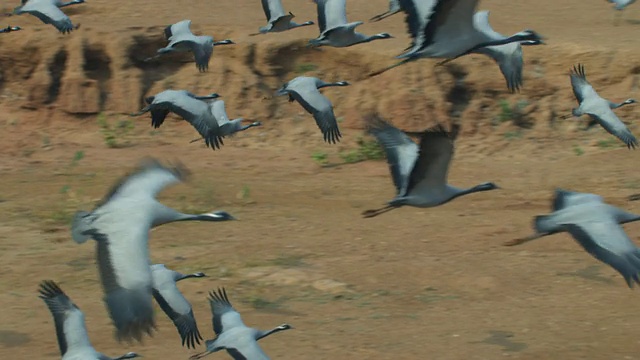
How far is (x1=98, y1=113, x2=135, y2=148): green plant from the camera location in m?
15.3

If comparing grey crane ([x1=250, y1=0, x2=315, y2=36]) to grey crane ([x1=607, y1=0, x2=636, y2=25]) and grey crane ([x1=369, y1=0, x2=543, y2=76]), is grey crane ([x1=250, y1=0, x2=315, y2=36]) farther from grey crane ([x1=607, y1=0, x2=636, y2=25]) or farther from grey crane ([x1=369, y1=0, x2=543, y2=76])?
grey crane ([x1=607, y1=0, x2=636, y2=25])

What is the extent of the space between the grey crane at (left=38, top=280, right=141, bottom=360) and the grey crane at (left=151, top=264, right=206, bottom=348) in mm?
465

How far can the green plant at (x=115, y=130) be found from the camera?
50.1ft

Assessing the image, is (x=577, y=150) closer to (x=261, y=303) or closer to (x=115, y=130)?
(x=115, y=130)

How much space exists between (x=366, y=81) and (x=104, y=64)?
124 inches

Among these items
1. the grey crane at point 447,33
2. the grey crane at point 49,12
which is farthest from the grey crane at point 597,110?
the grey crane at point 49,12

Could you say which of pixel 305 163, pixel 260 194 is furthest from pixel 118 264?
pixel 305 163

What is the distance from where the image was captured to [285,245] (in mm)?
10812

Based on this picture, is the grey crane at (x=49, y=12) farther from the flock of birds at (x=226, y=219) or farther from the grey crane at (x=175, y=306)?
the grey crane at (x=175, y=306)

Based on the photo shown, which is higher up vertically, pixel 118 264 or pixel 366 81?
pixel 118 264

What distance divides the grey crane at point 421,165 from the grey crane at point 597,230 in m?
0.71

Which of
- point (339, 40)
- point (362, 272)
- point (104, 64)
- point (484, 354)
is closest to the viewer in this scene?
point (484, 354)

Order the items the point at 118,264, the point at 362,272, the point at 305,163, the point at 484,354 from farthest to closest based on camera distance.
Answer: the point at 305,163, the point at 362,272, the point at 484,354, the point at 118,264

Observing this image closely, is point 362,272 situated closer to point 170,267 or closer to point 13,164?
point 170,267
